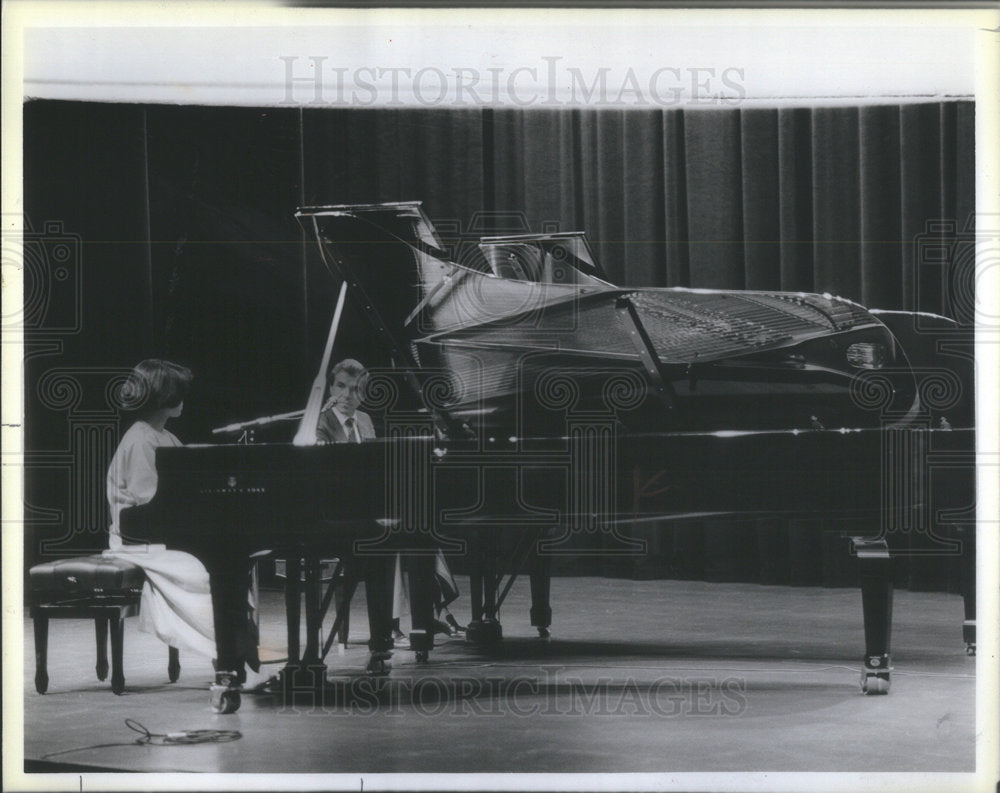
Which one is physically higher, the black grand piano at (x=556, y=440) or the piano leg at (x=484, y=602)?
the black grand piano at (x=556, y=440)

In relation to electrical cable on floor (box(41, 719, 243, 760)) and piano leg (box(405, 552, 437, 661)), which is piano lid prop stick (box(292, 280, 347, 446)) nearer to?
piano leg (box(405, 552, 437, 661))

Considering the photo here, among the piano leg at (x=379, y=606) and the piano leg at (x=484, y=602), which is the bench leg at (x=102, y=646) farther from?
the piano leg at (x=484, y=602)

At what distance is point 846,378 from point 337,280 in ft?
6.05

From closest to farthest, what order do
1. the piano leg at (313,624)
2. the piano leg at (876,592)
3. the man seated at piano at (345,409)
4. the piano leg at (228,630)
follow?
the piano leg at (228,630), the piano leg at (876,592), the man seated at piano at (345,409), the piano leg at (313,624)

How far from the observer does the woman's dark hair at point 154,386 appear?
4316 mm

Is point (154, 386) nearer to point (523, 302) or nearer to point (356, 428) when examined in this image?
point (356, 428)

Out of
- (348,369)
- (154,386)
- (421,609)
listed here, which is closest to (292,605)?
(421,609)

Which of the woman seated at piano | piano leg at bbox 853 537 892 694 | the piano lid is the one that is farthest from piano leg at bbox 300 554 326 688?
piano leg at bbox 853 537 892 694

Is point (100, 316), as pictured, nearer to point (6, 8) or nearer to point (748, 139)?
point (6, 8)

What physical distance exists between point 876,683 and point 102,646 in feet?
9.12

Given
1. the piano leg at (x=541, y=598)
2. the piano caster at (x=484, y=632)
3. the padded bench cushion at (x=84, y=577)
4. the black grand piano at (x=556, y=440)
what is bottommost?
the piano caster at (x=484, y=632)

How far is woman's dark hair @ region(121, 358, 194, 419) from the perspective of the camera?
4316 mm

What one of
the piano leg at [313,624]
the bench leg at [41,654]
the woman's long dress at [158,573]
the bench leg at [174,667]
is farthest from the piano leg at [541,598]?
the bench leg at [41,654]

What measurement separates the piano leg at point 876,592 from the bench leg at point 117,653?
261cm
